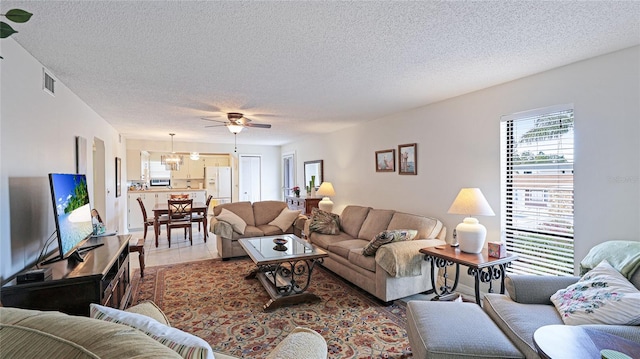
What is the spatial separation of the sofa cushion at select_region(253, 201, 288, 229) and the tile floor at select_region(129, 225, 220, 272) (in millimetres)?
935

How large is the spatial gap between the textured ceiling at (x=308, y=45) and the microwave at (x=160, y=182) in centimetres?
570

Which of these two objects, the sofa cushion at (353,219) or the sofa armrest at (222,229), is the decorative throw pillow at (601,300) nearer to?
the sofa cushion at (353,219)

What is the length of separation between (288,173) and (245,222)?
3653 mm

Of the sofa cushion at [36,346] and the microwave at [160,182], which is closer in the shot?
the sofa cushion at [36,346]

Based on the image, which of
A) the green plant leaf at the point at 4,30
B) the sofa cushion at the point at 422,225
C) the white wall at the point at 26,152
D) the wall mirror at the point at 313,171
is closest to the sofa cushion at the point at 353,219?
the sofa cushion at the point at 422,225

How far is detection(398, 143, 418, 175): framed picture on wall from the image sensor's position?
4094 millimetres

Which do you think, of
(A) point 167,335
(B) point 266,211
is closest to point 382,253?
(A) point 167,335

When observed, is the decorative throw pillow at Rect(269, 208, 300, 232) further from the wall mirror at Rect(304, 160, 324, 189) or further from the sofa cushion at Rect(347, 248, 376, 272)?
the sofa cushion at Rect(347, 248, 376, 272)

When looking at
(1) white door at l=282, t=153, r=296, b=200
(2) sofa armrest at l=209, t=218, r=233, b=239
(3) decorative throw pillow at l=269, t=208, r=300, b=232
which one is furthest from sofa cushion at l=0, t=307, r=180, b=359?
(1) white door at l=282, t=153, r=296, b=200

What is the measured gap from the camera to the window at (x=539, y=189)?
2.61 metres

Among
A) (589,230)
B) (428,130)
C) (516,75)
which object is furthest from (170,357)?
(428,130)

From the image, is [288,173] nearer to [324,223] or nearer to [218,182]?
[218,182]

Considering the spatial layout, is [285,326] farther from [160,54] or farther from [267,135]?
[267,135]

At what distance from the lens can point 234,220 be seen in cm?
471
